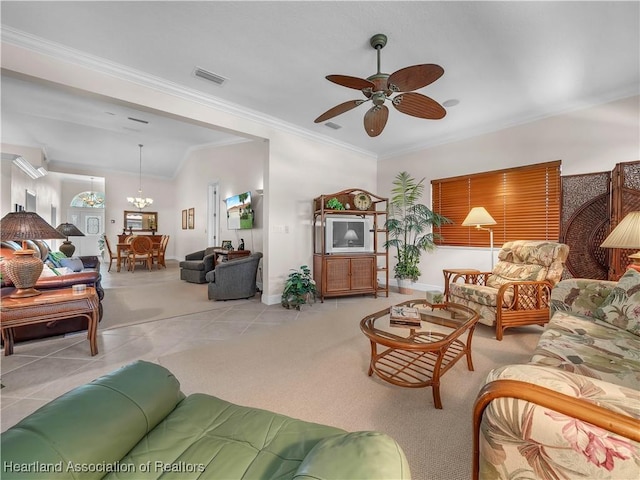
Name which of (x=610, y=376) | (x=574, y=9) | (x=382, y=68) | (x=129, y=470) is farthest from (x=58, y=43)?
(x=610, y=376)

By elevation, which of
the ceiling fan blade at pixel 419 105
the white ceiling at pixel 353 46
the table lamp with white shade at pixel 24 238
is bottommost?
the table lamp with white shade at pixel 24 238

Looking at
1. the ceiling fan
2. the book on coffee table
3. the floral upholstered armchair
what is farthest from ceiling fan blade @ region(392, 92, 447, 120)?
the floral upholstered armchair

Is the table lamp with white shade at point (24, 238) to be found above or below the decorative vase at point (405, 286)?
above

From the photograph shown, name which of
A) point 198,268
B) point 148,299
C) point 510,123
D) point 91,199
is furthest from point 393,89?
point 91,199

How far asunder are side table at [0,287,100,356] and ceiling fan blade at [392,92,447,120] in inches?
125

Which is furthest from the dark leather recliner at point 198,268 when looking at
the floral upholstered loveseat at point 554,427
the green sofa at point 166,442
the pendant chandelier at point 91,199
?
the pendant chandelier at point 91,199

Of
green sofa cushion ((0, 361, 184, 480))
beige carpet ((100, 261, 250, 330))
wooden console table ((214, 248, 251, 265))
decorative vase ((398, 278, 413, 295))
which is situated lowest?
beige carpet ((100, 261, 250, 330))

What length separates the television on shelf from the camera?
4383mm

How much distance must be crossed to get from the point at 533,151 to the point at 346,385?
4.12m

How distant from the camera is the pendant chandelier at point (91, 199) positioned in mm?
9211

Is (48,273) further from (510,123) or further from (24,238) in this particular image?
(510,123)

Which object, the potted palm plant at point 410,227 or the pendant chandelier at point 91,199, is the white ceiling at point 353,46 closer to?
the potted palm plant at point 410,227

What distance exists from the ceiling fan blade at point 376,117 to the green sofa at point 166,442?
2.28m

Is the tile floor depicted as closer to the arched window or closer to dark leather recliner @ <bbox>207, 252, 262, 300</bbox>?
dark leather recliner @ <bbox>207, 252, 262, 300</bbox>
